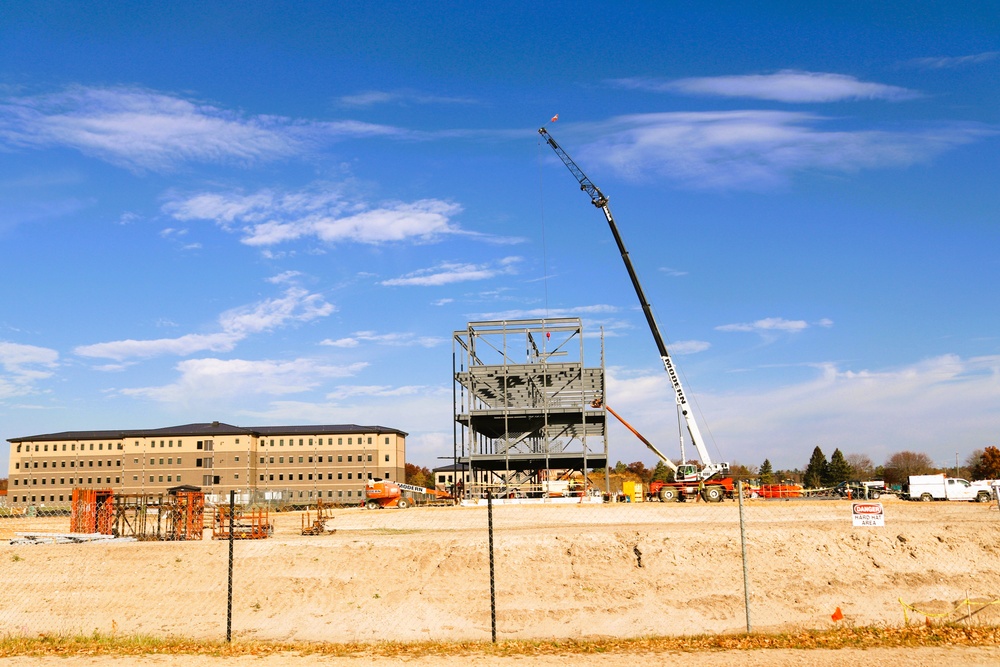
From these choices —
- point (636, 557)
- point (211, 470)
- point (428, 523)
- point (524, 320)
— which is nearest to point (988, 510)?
point (636, 557)

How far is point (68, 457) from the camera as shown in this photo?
4309 inches

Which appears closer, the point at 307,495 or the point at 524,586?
the point at 524,586

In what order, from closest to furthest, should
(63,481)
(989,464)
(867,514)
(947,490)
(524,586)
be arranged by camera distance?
(867,514) → (524,586) → (947,490) → (63,481) → (989,464)

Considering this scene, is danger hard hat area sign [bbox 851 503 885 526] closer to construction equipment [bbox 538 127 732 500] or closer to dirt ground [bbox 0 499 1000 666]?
dirt ground [bbox 0 499 1000 666]

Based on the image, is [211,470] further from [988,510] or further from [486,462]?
[988,510]

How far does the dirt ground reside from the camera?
1925cm

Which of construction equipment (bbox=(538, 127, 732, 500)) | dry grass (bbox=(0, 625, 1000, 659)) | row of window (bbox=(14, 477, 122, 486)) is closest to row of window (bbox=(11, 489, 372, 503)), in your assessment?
row of window (bbox=(14, 477, 122, 486))

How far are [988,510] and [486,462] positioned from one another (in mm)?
36825

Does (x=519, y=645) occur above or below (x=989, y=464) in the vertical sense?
above

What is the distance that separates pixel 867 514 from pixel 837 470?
106031 mm

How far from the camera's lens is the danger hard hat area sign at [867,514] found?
19.1 meters

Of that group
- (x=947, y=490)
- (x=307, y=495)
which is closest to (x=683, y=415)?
(x=947, y=490)

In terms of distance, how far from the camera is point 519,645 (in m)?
16.2

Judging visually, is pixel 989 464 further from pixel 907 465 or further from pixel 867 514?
pixel 867 514
